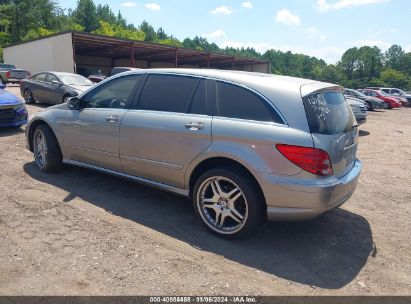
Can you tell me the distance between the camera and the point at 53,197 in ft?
15.1

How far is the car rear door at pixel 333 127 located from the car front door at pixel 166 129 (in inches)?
41.8

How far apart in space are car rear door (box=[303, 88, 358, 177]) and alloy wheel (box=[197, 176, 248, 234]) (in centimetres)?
93

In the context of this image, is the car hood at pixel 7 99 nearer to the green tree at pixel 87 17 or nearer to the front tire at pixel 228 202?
the front tire at pixel 228 202

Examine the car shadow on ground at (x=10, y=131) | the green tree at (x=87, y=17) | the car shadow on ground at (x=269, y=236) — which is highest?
the green tree at (x=87, y=17)

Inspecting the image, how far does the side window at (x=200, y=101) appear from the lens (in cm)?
391

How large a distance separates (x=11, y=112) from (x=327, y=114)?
7402 mm

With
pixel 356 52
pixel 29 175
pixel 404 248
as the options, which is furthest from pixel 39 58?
pixel 356 52

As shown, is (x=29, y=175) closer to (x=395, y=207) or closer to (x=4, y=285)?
(x=4, y=285)

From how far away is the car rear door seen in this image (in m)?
3.40

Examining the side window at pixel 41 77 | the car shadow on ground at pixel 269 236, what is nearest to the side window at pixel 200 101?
the car shadow on ground at pixel 269 236

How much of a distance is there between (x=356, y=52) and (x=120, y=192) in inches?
4427

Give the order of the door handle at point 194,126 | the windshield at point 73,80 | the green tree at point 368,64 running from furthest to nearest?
the green tree at point 368,64 < the windshield at point 73,80 < the door handle at point 194,126

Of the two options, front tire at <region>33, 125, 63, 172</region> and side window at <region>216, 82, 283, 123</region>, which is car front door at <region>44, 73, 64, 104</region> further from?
side window at <region>216, 82, 283, 123</region>

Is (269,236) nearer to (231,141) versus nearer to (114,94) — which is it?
(231,141)
